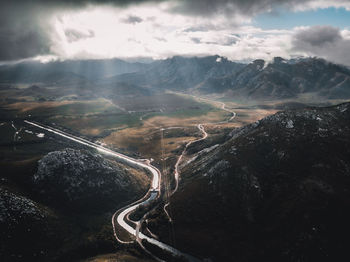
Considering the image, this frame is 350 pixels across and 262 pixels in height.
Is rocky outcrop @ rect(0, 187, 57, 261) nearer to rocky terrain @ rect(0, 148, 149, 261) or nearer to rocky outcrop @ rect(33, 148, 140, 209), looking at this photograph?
rocky terrain @ rect(0, 148, 149, 261)

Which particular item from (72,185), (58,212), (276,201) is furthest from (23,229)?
(276,201)

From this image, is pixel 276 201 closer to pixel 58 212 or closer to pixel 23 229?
pixel 58 212

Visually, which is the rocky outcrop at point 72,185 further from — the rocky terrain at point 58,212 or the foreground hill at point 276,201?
the foreground hill at point 276,201

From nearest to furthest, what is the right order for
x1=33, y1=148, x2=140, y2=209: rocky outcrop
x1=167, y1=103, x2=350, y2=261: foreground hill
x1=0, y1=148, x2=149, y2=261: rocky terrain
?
x1=167, y1=103, x2=350, y2=261: foreground hill → x1=0, y1=148, x2=149, y2=261: rocky terrain → x1=33, y1=148, x2=140, y2=209: rocky outcrop

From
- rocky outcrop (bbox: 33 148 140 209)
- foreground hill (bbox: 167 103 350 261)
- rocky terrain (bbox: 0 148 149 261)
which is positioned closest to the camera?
foreground hill (bbox: 167 103 350 261)

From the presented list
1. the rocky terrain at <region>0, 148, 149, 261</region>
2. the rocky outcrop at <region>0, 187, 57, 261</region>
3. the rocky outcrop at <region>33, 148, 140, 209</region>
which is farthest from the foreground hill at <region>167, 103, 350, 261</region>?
the rocky outcrop at <region>0, 187, 57, 261</region>

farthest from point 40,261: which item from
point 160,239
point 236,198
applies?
point 236,198

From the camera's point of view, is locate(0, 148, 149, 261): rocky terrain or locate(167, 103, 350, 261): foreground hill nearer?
locate(167, 103, 350, 261): foreground hill

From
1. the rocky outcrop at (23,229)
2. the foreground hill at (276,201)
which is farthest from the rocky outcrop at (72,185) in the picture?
the foreground hill at (276,201)

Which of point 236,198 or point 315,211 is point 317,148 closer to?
point 315,211
